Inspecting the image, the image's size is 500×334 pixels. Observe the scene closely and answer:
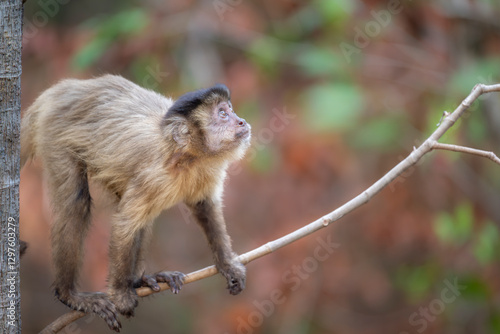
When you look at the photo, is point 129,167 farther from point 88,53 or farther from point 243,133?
point 88,53

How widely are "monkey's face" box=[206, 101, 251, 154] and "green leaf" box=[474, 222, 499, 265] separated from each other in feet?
11.8

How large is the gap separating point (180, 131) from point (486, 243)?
13.3ft

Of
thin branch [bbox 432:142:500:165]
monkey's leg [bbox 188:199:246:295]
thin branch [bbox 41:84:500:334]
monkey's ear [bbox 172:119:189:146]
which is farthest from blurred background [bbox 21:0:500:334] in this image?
thin branch [bbox 432:142:500:165]

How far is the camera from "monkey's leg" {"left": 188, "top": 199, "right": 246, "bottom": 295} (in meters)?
4.95

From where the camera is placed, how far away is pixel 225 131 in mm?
4828

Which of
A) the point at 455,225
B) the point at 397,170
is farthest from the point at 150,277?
the point at 455,225

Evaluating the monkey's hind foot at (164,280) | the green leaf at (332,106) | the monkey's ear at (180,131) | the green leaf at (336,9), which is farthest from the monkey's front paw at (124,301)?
the green leaf at (336,9)

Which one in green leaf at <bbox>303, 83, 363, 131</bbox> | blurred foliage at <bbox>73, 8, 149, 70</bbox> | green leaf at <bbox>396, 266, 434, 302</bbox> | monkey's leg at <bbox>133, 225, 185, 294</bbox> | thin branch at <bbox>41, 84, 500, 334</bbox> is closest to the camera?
thin branch at <bbox>41, 84, 500, 334</bbox>

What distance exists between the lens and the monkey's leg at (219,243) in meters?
4.95

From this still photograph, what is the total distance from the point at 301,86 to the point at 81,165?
12.8ft

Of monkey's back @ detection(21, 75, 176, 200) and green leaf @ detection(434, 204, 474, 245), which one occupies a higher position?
monkey's back @ detection(21, 75, 176, 200)

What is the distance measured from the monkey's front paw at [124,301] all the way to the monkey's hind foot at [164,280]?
0.17m

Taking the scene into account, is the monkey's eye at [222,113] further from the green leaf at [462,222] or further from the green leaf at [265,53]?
the green leaf at [462,222]

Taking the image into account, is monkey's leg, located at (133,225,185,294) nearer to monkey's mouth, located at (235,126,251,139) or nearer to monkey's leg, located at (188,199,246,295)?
monkey's leg, located at (188,199,246,295)
